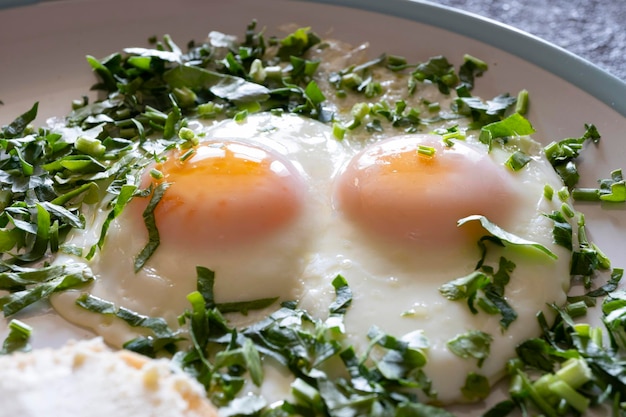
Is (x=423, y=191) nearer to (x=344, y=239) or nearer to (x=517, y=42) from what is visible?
(x=344, y=239)

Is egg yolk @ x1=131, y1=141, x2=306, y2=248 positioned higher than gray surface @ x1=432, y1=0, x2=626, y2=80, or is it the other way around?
gray surface @ x1=432, y1=0, x2=626, y2=80

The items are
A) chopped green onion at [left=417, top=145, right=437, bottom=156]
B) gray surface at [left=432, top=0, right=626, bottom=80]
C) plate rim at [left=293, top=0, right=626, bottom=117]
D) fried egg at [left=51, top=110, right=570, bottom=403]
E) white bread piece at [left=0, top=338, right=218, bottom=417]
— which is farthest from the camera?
gray surface at [left=432, top=0, right=626, bottom=80]

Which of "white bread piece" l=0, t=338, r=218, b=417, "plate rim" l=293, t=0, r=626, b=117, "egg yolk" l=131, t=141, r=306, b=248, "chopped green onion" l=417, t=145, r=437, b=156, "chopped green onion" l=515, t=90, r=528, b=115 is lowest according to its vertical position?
"white bread piece" l=0, t=338, r=218, b=417

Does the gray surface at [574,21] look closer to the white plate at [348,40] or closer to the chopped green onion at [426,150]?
the white plate at [348,40]

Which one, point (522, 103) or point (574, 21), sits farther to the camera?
point (574, 21)

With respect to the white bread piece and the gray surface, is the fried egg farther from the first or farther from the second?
the gray surface

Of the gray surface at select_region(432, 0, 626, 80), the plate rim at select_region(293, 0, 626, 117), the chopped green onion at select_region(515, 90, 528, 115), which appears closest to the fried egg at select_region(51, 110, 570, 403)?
the chopped green onion at select_region(515, 90, 528, 115)

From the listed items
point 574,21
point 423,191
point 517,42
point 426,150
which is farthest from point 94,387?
point 574,21

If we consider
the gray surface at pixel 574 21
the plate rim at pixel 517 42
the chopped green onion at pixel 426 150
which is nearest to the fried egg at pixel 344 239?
the chopped green onion at pixel 426 150
